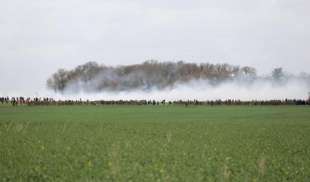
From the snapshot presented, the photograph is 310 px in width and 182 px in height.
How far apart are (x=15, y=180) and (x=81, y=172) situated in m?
2.76

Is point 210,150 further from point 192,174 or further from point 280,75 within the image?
point 280,75

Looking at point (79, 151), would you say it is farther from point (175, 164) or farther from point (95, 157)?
point (175, 164)

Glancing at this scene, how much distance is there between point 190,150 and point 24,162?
9427 mm

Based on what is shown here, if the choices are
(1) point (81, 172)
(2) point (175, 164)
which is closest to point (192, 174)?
(2) point (175, 164)

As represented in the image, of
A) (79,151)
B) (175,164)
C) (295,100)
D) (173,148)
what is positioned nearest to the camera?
(175,164)

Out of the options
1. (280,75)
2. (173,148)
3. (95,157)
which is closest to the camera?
(95,157)

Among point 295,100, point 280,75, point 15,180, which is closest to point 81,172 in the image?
point 15,180

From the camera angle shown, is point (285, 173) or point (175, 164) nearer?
point (285, 173)

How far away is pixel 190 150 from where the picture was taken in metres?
28.2

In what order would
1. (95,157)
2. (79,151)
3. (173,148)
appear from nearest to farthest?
1. (95,157)
2. (79,151)
3. (173,148)

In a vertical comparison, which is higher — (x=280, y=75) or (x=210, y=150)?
(x=280, y=75)

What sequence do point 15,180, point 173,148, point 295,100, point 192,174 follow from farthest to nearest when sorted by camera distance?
point 295,100, point 173,148, point 192,174, point 15,180

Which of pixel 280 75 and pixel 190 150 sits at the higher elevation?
pixel 280 75

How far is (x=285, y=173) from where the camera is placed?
2052 centimetres
